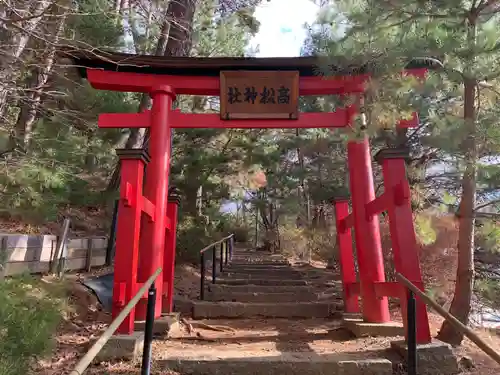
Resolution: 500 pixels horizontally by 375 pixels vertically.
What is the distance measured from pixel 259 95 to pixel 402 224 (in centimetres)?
250

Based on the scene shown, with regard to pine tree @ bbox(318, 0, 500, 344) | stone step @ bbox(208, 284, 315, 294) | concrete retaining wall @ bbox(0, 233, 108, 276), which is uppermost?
pine tree @ bbox(318, 0, 500, 344)

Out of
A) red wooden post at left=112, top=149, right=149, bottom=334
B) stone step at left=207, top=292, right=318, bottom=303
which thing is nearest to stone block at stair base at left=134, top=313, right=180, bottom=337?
red wooden post at left=112, top=149, right=149, bottom=334

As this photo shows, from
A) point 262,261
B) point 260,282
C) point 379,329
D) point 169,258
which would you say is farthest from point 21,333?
point 262,261

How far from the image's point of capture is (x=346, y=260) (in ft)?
17.3

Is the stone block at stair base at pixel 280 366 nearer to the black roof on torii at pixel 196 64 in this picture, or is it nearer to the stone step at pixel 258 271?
the black roof on torii at pixel 196 64

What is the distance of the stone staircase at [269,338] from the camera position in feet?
10.8

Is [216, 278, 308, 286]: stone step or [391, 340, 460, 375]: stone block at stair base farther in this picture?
[216, 278, 308, 286]: stone step

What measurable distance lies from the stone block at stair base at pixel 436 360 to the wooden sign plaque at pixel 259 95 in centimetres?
304

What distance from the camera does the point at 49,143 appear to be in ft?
17.3

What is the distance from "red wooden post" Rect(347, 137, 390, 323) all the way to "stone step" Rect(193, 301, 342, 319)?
911 mm

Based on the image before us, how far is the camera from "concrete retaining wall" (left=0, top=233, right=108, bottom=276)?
4.67m

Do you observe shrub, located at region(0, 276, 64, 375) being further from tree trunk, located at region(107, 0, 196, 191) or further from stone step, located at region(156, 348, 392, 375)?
tree trunk, located at region(107, 0, 196, 191)

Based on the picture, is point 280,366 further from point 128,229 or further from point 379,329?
point 128,229

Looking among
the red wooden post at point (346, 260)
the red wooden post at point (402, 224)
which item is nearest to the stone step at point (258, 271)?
the red wooden post at point (346, 260)
